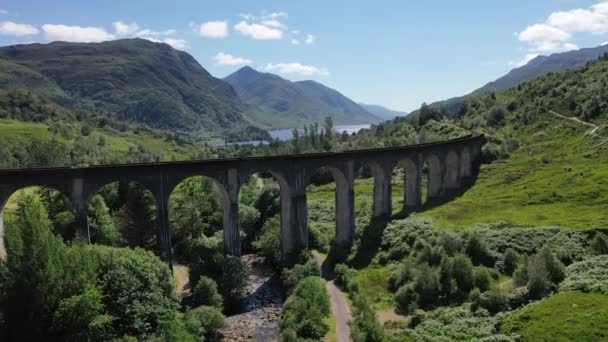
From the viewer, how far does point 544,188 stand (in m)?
73.9

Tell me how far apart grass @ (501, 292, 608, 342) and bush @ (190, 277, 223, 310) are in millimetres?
24067

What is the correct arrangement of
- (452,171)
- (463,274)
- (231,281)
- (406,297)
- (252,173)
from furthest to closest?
(452,171), (252,173), (231,281), (463,274), (406,297)

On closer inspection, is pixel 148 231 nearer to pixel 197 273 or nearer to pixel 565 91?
pixel 197 273

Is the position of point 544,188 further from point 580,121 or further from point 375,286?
point 580,121

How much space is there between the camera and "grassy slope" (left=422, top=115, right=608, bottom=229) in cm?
6053

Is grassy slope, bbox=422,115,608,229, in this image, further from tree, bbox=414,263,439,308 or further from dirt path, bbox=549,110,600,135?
tree, bbox=414,263,439,308

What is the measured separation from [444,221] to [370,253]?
41.4ft

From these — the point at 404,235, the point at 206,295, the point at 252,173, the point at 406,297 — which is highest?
the point at 252,173

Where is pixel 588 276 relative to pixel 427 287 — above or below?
above

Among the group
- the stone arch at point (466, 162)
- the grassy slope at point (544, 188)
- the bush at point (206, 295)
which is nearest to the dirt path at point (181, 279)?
the bush at point (206, 295)

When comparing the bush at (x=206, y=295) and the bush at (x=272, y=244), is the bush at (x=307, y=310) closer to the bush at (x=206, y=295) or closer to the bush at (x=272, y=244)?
the bush at (x=206, y=295)

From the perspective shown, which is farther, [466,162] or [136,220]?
[466,162]

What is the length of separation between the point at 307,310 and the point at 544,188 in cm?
5305

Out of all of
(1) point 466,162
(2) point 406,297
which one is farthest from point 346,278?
(1) point 466,162
